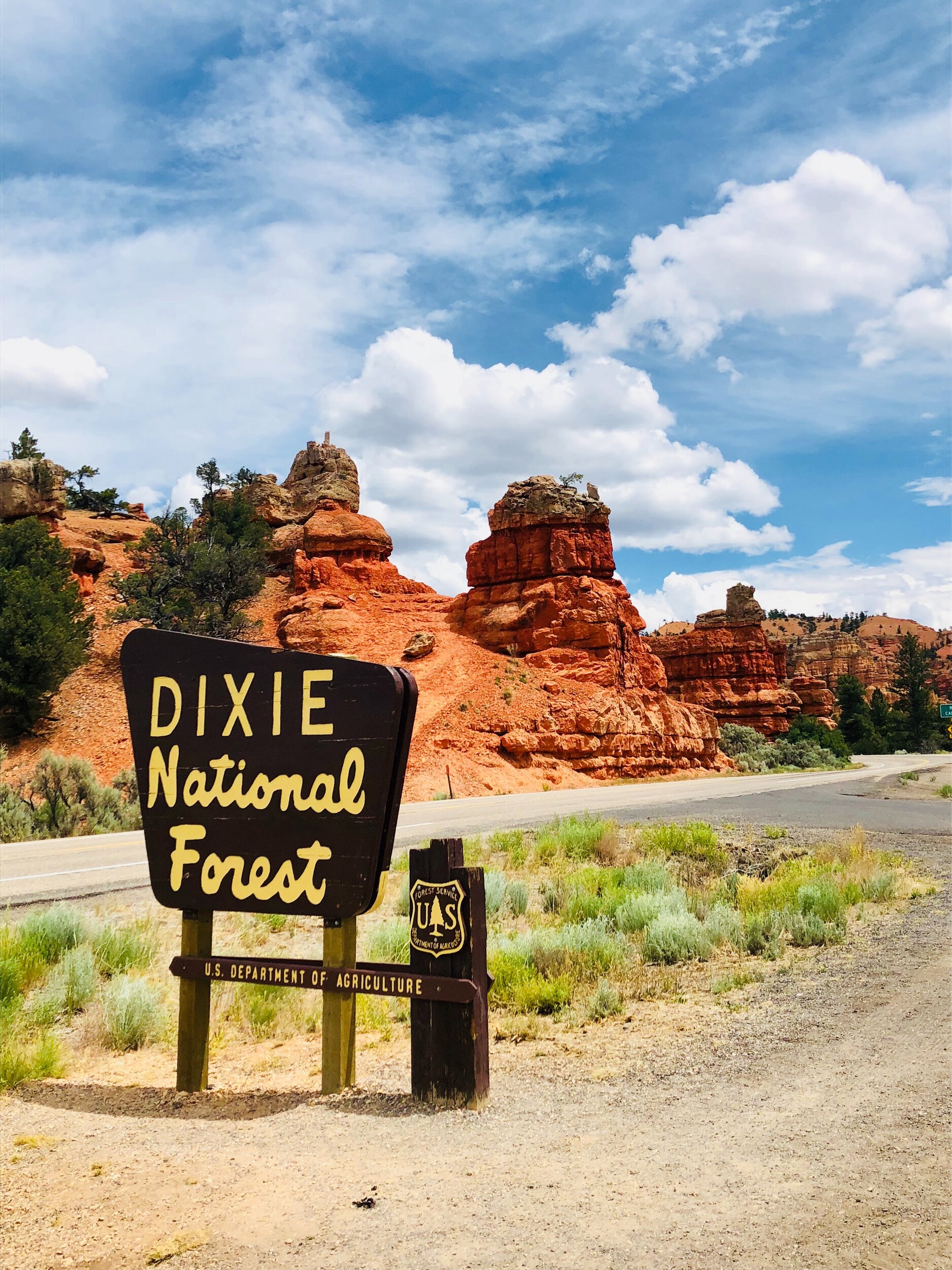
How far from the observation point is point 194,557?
4412 centimetres

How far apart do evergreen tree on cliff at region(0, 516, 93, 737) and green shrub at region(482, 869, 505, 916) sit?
28.3 m

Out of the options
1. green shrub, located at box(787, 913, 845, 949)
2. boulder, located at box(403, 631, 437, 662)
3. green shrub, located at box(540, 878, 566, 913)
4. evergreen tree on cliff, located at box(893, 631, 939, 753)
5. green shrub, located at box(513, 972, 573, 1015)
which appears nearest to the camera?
green shrub, located at box(513, 972, 573, 1015)

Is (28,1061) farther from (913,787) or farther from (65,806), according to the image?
(913,787)

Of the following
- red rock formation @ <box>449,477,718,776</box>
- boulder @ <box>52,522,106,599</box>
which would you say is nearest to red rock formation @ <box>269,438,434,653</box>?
red rock formation @ <box>449,477,718,776</box>

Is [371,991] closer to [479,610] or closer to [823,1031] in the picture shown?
[823,1031]

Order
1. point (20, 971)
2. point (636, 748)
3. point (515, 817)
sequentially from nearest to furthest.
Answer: point (20, 971) < point (515, 817) < point (636, 748)

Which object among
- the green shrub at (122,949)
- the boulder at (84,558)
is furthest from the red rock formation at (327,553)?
the green shrub at (122,949)

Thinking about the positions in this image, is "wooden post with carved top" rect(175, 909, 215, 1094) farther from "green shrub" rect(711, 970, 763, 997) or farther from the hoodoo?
the hoodoo

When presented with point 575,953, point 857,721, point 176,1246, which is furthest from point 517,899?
point 857,721

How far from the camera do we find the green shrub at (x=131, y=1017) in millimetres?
5863

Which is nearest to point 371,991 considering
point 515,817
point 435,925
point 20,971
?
point 435,925

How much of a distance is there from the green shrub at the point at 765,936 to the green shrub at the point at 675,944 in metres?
0.42

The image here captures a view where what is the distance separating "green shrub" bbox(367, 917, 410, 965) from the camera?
739cm

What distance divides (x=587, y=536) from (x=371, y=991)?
46.8 meters
